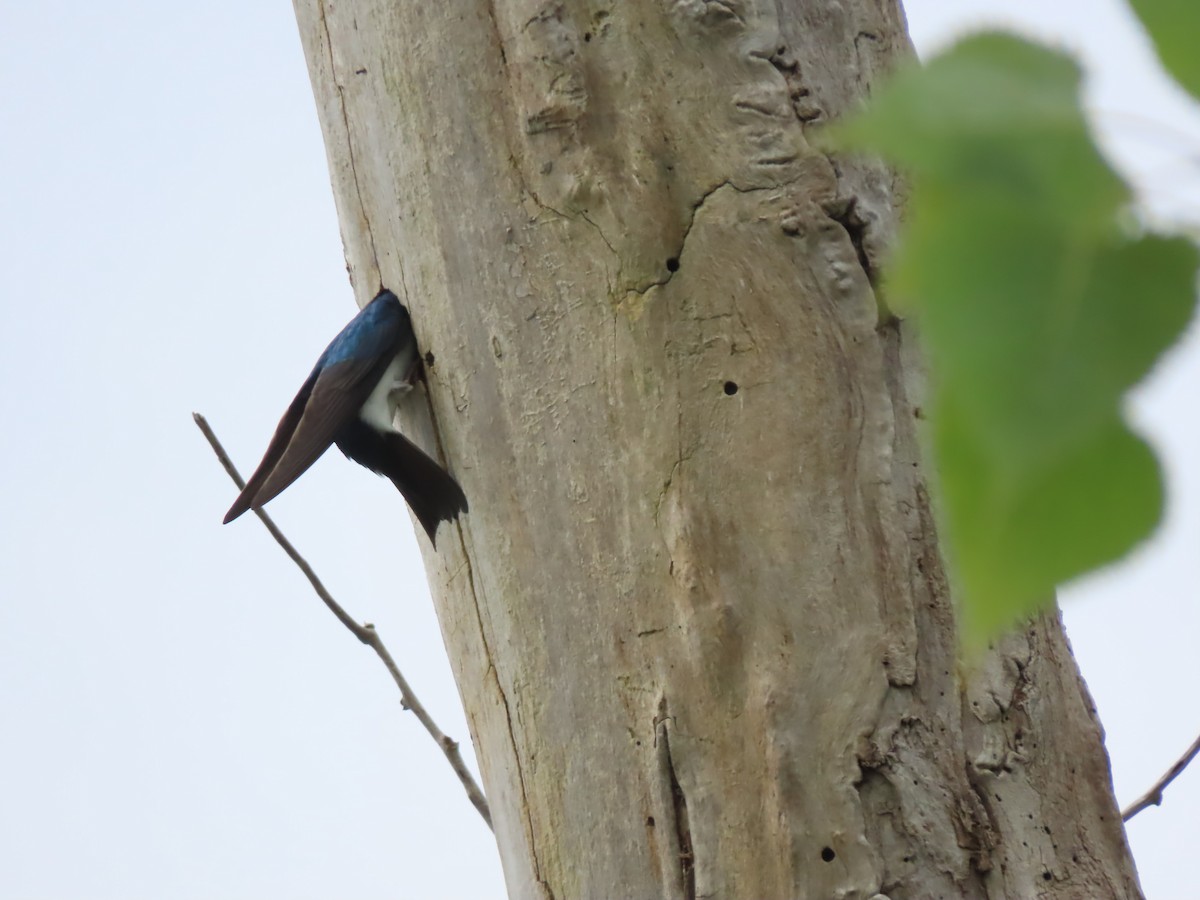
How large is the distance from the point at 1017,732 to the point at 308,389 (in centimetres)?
107

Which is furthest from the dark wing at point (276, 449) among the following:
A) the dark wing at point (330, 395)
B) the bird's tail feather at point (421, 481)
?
the bird's tail feather at point (421, 481)

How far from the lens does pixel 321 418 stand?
5.55 ft

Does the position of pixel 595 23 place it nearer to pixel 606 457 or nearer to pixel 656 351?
pixel 656 351

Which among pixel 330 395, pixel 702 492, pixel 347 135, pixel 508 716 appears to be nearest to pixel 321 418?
pixel 330 395

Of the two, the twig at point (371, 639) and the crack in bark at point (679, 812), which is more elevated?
the twig at point (371, 639)

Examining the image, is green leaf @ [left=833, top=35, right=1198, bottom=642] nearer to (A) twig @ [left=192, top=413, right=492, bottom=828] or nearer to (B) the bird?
(B) the bird

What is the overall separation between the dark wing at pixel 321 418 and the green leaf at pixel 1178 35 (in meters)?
1.30

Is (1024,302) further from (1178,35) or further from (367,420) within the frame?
(367,420)

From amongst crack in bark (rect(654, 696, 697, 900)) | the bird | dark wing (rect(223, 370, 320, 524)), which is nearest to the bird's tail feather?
the bird

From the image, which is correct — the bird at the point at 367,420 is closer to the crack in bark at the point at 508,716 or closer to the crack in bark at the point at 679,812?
the crack in bark at the point at 508,716

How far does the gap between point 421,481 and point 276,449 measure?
328 millimetres

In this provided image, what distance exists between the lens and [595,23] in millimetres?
1421

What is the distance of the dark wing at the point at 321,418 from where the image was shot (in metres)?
1.61

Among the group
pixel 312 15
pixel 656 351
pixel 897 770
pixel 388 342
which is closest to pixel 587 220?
pixel 656 351
